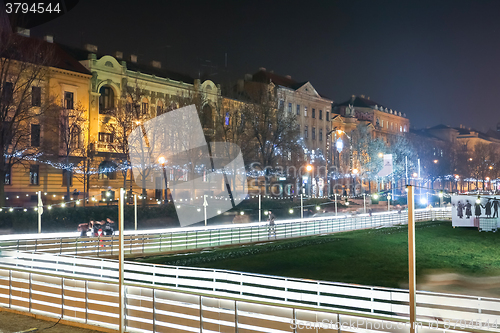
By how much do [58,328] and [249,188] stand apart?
4921 cm

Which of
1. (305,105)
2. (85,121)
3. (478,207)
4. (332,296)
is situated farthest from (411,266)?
(305,105)

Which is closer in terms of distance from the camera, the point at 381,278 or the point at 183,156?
the point at 381,278

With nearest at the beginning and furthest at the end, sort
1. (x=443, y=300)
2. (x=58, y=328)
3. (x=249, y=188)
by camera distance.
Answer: (x=58, y=328), (x=443, y=300), (x=249, y=188)

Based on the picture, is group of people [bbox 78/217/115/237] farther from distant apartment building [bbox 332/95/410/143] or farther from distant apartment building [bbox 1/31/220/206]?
distant apartment building [bbox 332/95/410/143]

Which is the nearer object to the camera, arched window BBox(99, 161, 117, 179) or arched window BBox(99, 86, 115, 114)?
arched window BBox(99, 161, 117, 179)

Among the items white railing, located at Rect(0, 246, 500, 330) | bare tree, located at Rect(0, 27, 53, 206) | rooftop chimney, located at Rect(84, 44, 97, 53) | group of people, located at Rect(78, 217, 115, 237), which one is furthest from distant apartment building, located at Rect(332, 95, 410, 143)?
white railing, located at Rect(0, 246, 500, 330)

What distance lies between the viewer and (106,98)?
5097 centimetres

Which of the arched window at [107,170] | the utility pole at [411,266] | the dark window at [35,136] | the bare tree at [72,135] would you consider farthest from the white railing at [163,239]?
the utility pole at [411,266]

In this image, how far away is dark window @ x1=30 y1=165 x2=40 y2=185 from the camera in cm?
4341

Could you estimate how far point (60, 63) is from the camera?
46.8 meters

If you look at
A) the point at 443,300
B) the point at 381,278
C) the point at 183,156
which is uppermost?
the point at 183,156

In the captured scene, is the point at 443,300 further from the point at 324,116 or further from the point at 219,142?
the point at 324,116

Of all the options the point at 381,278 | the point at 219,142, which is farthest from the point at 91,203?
the point at 381,278

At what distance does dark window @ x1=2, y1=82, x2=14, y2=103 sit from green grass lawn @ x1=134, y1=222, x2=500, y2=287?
56.5 ft
